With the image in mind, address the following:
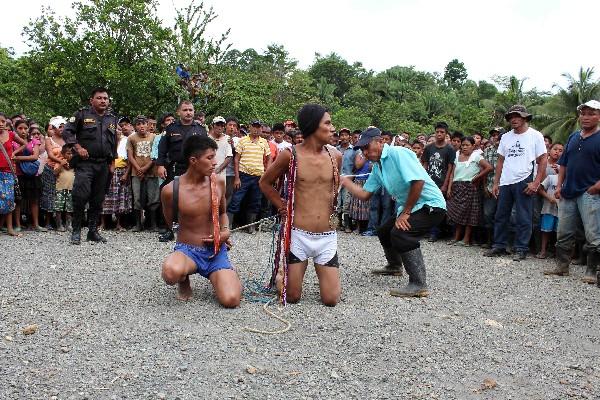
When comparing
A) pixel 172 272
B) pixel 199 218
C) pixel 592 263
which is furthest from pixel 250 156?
pixel 592 263

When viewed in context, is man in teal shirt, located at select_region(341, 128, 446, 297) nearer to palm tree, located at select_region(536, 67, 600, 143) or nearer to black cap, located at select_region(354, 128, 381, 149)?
black cap, located at select_region(354, 128, 381, 149)

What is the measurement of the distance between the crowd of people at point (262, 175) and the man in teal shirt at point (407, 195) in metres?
0.29

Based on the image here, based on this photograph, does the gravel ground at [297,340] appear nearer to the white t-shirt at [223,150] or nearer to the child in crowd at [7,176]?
the child in crowd at [7,176]

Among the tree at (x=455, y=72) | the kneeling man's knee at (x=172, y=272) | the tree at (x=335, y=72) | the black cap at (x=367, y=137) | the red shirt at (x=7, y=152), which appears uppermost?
the tree at (x=455, y=72)

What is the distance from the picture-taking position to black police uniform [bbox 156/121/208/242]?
7.95m

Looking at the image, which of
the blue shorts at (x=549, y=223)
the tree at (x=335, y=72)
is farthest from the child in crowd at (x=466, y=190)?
the tree at (x=335, y=72)

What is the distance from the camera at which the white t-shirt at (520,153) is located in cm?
739

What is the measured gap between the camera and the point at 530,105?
3622 cm

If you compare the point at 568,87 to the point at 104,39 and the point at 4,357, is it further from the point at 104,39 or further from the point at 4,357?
the point at 4,357

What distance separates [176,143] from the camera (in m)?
7.95

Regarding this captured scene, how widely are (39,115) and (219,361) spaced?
75.1ft

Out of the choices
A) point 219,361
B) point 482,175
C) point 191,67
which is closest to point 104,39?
point 191,67

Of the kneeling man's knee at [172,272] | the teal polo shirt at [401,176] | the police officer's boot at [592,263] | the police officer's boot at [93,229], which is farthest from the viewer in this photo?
the police officer's boot at [93,229]

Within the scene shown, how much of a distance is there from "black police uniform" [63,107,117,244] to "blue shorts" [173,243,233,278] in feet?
10.3
